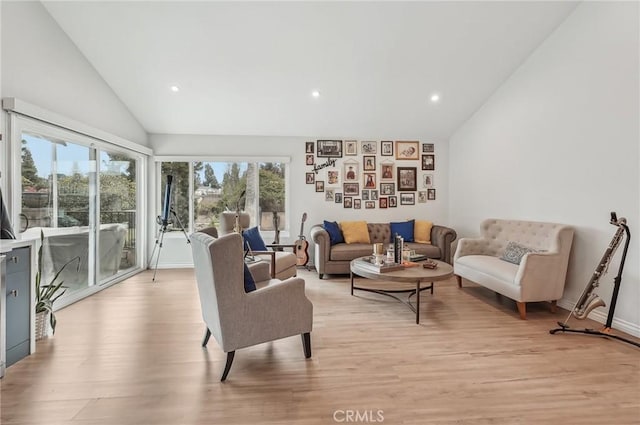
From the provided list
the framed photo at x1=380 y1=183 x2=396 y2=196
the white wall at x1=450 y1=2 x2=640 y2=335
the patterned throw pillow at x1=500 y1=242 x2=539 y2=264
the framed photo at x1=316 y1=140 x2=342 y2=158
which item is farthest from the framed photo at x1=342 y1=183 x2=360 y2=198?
the patterned throw pillow at x1=500 y1=242 x2=539 y2=264

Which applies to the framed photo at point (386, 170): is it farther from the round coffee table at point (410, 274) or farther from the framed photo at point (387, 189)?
the round coffee table at point (410, 274)

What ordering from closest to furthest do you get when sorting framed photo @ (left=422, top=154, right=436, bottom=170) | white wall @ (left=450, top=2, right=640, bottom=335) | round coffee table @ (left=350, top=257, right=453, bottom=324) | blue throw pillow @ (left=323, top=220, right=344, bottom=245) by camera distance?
white wall @ (left=450, top=2, right=640, bottom=335)
round coffee table @ (left=350, top=257, right=453, bottom=324)
blue throw pillow @ (left=323, top=220, right=344, bottom=245)
framed photo @ (left=422, top=154, right=436, bottom=170)

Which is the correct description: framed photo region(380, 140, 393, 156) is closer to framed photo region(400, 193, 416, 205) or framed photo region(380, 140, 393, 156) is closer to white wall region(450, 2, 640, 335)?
framed photo region(400, 193, 416, 205)

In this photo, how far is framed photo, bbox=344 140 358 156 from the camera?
233 inches

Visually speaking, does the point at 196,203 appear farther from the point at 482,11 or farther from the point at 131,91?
the point at 482,11

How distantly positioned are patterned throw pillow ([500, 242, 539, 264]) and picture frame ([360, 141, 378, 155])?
2890 mm

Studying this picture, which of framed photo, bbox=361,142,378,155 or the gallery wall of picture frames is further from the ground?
framed photo, bbox=361,142,378,155

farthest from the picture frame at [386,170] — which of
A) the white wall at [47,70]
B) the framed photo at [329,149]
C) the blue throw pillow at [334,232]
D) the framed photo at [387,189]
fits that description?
the white wall at [47,70]

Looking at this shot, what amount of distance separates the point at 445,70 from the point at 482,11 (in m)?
0.91

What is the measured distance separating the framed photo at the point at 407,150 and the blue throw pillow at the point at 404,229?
51.6 inches

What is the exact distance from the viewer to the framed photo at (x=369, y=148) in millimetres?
5938

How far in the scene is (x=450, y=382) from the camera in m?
2.10

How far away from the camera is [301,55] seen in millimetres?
3895

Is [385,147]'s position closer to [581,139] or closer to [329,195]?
[329,195]
